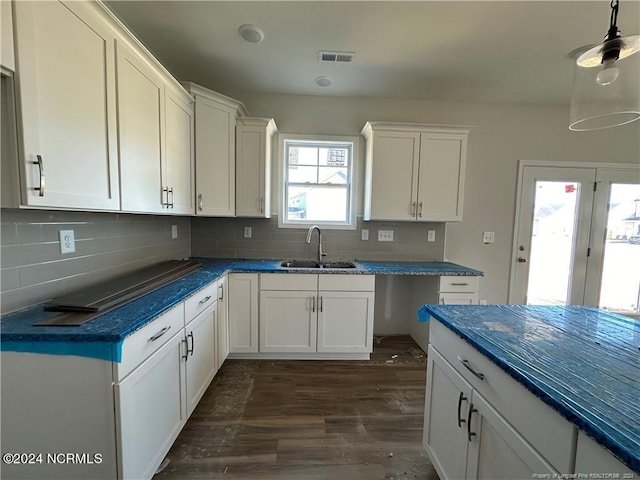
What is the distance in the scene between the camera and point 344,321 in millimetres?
2439

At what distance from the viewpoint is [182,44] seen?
6.84 feet

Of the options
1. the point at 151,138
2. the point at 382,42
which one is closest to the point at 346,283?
the point at 151,138

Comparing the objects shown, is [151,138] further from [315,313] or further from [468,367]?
[468,367]

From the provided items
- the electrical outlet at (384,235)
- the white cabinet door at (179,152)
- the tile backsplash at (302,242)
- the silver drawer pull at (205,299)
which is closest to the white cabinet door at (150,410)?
the silver drawer pull at (205,299)

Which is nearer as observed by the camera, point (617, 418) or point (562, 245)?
point (617, 418)

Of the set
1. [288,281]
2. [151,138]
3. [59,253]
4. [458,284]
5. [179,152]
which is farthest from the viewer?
[458,284]

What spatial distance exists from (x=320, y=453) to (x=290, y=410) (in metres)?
0.39

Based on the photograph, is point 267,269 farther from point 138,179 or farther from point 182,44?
point 182,44

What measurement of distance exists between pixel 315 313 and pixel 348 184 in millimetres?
1505

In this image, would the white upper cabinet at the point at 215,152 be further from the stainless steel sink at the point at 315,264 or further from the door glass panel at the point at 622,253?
the door glass panel at the point at 622,253

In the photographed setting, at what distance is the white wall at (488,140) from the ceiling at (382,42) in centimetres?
19

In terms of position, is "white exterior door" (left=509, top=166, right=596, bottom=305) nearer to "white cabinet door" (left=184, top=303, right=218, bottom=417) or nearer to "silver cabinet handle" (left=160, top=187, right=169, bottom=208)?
"white cabinet door" (left=184, top=303, right=218, bottom=417)

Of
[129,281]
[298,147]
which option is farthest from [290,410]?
[298,147]

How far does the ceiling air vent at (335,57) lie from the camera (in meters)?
2.14
